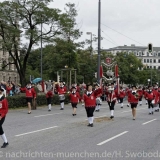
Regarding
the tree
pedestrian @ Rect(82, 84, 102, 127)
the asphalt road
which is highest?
the tree

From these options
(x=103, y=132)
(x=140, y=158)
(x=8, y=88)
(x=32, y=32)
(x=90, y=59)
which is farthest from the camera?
(x=90, y=59)

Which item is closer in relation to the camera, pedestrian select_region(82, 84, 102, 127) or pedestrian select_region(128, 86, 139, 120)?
pedestrian select_region(82, 84, 102, 127)

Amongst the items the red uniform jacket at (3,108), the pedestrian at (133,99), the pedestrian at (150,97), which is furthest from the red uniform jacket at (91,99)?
the pedestrian at (150,97)

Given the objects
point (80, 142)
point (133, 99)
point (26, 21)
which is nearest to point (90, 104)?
point (133, 99)

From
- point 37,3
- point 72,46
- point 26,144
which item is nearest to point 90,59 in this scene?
point 72,46

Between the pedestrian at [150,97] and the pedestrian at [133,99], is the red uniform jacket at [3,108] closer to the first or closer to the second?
the pedestrian at [133,99]

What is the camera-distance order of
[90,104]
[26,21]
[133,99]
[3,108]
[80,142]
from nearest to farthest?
[3,108] < [80,142] < [90,104] < [133,99] < [26,21]

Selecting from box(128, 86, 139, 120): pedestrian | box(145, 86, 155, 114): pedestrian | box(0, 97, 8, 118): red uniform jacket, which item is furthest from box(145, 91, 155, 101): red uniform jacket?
box(0, 97, 8, 118): red uniform jacket

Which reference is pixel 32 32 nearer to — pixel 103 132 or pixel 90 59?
pixel 90 59

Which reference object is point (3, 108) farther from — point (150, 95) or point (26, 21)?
point (26, 21)

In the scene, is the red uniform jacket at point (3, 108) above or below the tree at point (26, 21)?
below

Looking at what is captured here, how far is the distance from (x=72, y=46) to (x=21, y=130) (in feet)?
74.0

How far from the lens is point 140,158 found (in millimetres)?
8289

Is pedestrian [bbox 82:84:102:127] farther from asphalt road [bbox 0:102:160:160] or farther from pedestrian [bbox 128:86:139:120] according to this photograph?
pedestrian [bbox 128:86:139:120]
